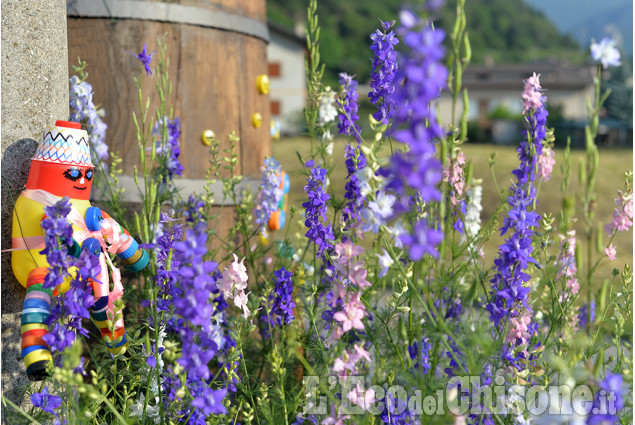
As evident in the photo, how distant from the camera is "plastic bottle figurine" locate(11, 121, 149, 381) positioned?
1.96 metres

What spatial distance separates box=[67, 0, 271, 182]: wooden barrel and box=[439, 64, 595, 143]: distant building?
118 ft

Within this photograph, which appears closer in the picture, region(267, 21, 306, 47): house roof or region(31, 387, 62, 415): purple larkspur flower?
region(31, 387, 62, 415): purple larkspur flower

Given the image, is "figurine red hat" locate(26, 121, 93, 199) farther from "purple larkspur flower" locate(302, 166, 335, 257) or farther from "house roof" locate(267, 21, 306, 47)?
"house roof" locate(267, 21, 306, 47)

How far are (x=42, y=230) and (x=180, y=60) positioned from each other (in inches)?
47.9

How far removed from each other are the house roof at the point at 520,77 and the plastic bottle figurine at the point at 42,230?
4069 centimetres

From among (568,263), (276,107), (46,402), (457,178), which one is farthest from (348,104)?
(276,107)

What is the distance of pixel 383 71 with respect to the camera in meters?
2.13

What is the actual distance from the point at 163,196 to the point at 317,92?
0.83 metres

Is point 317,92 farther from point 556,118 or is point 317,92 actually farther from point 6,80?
point 556,118

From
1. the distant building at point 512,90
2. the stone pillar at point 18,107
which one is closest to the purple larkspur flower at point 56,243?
the stone pillar at point 18,107

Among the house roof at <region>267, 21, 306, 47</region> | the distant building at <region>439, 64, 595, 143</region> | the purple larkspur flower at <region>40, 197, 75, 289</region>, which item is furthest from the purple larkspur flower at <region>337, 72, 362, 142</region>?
the distant building at <region>439, 64, 595, 143</region>

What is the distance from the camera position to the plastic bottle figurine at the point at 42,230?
6.44ft

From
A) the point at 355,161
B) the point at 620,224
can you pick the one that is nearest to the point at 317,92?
the point at 355,161

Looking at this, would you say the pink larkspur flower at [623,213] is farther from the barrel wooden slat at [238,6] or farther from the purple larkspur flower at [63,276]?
the barrel wooden slat at [238,6]
